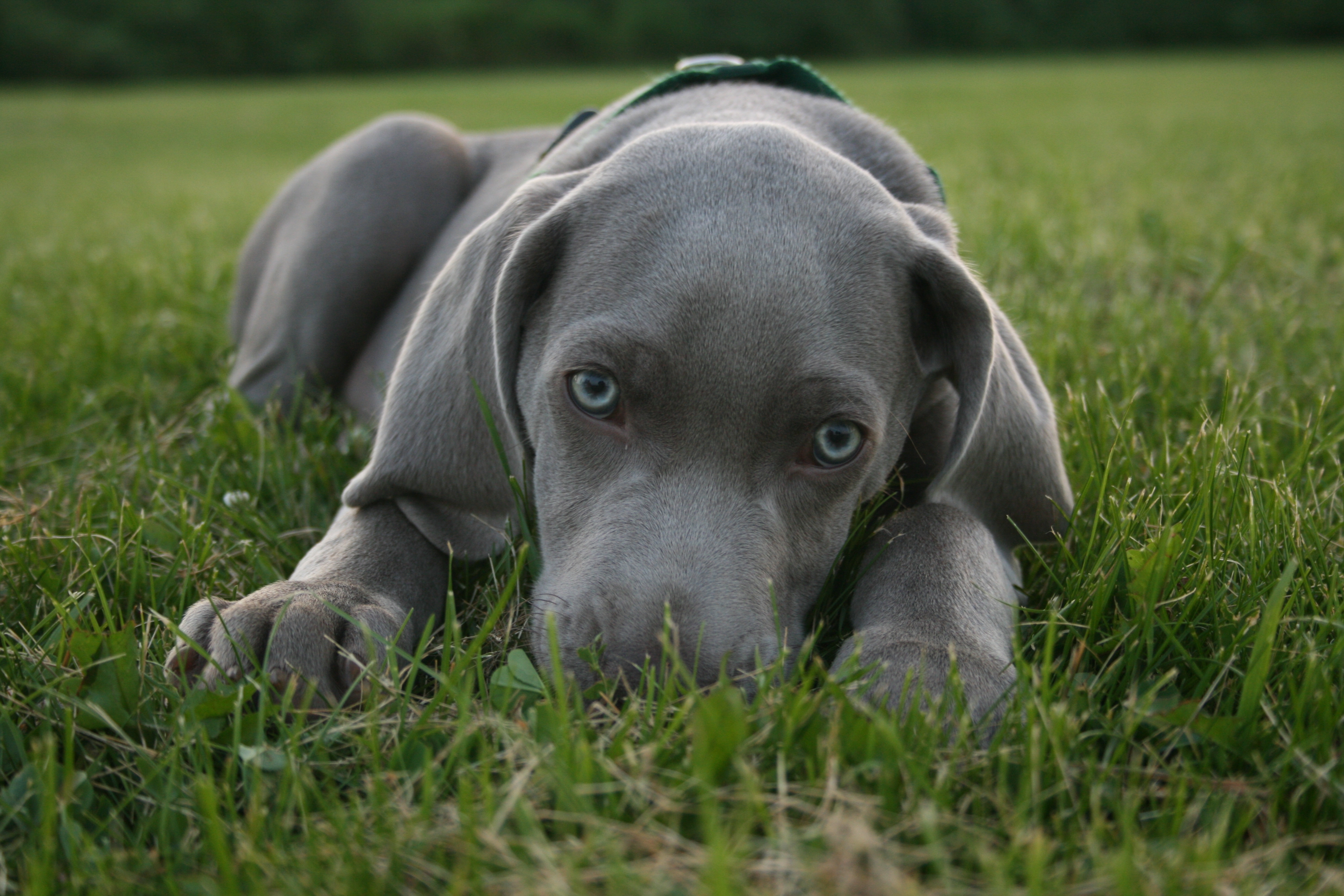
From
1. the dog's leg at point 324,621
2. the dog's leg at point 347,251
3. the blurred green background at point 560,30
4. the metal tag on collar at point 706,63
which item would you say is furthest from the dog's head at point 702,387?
the blurred green background at point 560,30

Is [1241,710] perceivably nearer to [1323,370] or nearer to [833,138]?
[833,138]

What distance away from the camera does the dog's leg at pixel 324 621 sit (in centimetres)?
198

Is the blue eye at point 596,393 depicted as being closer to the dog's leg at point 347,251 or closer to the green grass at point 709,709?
the green grass at point 709,709

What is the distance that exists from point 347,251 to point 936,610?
286 cm

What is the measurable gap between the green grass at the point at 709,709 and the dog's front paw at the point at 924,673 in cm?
9

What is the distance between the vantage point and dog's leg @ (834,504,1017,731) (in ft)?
6.26

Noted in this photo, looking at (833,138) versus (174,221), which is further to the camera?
(174,221)

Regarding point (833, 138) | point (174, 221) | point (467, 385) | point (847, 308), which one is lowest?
point (174, 221)

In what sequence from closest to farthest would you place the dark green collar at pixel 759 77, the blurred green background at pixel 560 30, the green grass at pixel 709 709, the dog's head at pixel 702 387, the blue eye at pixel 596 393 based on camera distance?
the green grass at pixel 709 709
the dog's head at pixel 702 387
the blue eye at pixel 596 393
the dark green collar at pixel 759 77
the blurred green background at pixel 560 30

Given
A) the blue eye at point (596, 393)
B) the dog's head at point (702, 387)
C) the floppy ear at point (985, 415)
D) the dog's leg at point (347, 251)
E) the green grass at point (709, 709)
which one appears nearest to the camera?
the green grass at point (709, 709)

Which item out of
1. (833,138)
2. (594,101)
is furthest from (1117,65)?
(833,138)

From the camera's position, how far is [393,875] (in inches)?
56.2

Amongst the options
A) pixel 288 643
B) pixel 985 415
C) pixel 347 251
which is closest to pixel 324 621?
pixel 288 643

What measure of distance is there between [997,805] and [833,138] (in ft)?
6.78
